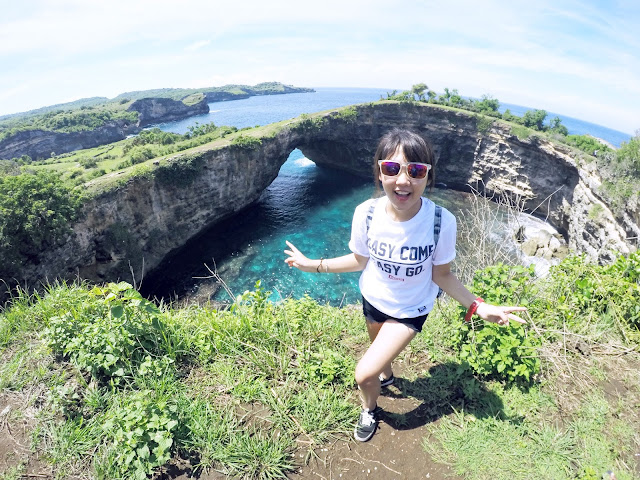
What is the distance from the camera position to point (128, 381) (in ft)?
11.7

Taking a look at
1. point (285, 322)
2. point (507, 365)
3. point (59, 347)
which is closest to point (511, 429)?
point (507, 365)

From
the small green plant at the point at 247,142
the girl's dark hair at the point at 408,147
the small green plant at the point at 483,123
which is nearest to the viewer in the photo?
the girl's dark hair at the point at 408,147

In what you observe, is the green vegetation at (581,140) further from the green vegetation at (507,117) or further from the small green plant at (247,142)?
the small green plant at (247,142)

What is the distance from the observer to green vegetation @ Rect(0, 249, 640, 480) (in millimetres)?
3008

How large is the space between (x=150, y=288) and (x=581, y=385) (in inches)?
974

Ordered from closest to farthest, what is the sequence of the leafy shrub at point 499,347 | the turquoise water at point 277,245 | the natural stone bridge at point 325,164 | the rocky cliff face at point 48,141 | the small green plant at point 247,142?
the leafy shrub at point 499,347 → the turquoise water at point 277,245 → the natural stone bridge at point 325,164 → the small green plant at point 247,142 → the rocky cliff face at point 48,141

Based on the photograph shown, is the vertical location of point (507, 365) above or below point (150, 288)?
above

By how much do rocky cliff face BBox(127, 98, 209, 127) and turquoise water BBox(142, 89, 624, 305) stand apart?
9390 centimetres

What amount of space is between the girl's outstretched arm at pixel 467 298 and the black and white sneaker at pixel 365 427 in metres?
1.62

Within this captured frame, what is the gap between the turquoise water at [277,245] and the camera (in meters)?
21.3

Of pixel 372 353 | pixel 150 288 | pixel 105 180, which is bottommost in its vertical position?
pixel 150 288

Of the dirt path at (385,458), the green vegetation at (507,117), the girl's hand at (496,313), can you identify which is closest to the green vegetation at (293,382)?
the dirt path at (385,458)

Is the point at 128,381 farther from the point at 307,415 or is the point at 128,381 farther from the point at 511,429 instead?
the point at 511,429

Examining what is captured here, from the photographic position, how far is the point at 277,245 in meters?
27.2
